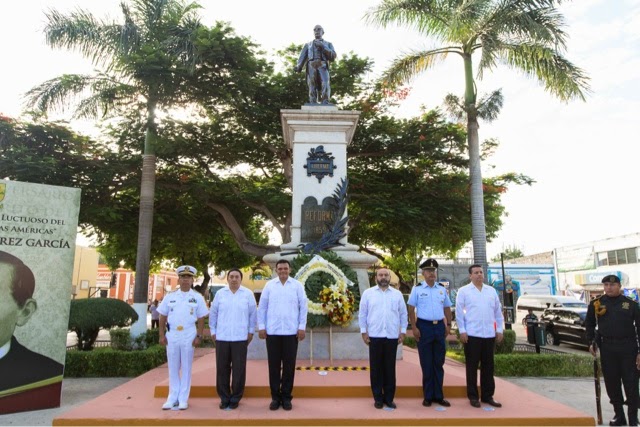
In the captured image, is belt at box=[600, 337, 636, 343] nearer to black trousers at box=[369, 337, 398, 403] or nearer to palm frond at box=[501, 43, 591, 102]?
black trousers at box=[369, 337, 398, 403]

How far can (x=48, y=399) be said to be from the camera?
6.73m

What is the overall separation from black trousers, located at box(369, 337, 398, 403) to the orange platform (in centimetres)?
21

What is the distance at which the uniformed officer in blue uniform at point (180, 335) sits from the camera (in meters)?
5.83

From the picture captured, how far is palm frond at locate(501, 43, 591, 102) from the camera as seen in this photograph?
1355 centimetres

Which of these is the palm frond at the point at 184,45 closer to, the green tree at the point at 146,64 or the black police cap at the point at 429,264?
the green tree at the point at 146,64

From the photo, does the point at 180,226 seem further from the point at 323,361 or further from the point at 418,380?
the point at 418,380

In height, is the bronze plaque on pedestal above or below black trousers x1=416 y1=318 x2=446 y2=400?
above

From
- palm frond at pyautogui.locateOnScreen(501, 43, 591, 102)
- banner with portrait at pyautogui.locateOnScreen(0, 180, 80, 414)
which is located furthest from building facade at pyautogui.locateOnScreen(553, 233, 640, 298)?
banner with portrait at pyautogui.locateOnScreen(0, 180, 80, 414)

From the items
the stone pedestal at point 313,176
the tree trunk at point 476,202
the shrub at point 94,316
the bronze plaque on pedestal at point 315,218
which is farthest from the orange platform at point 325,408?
the tree trunk at point 476,202

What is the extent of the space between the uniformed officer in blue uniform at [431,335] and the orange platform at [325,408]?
23 centimetres

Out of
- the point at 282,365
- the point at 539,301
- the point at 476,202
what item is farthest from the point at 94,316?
the point at 539,301

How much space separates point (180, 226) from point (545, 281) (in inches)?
1446

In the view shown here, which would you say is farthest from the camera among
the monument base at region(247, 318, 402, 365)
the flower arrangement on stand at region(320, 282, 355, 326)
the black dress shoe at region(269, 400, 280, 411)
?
the monument base at region(247, 318, 402, 365)

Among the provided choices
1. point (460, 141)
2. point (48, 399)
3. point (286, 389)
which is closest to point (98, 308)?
point (48, 399)
